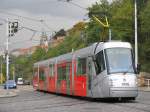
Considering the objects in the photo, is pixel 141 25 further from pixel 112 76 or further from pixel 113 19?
pixel 112 76

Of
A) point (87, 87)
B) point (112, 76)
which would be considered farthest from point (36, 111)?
point (87, 87)

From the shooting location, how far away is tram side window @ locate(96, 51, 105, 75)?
2705 centimetres

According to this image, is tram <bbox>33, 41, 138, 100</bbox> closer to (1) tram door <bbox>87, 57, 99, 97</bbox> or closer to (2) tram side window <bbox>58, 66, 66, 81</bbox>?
(1) tram door <bbox>87, 57, 99, 97</bbox>

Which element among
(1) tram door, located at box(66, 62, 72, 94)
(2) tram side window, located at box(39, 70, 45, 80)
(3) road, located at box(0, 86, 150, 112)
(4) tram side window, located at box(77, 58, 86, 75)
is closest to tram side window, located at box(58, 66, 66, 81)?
(1) tram door, located at box(66, 62, 72, 94)

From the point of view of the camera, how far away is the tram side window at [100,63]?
2705 centimetres

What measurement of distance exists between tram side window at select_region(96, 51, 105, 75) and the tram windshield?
0.30 meters

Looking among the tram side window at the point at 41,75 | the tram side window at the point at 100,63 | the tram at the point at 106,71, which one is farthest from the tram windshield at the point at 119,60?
the tram side window at the point at 41,75

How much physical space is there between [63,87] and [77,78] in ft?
17.8

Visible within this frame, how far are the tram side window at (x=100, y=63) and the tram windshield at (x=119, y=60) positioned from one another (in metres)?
0.30

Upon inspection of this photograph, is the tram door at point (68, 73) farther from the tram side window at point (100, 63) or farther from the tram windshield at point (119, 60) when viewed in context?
the tram windshield at point (119, 60)

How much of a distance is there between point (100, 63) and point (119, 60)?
1.00m

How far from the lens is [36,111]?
22.7m

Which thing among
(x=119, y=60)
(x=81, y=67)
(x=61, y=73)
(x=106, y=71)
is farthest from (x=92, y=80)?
(x=61, y=73)

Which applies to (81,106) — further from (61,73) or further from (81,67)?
(61,73)
